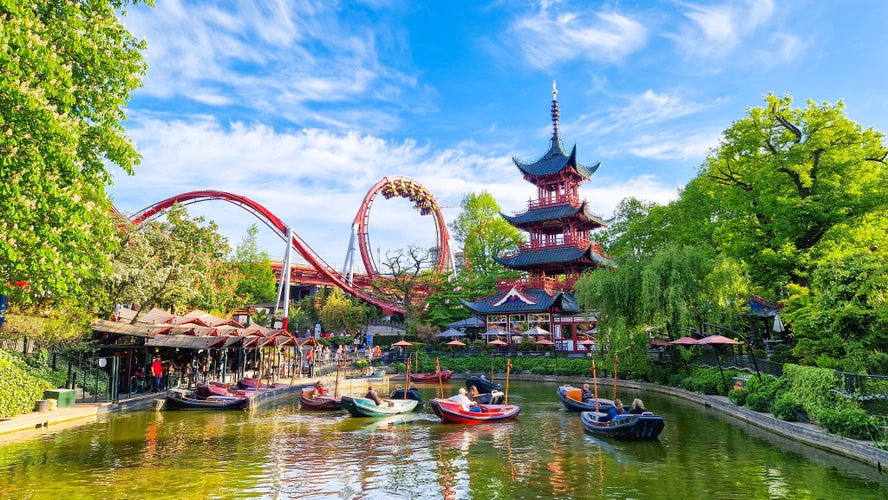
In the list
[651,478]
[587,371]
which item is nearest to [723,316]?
[587,371]

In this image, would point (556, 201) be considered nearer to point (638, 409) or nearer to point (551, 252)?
point (551, 252)

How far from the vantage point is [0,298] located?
18.1 m

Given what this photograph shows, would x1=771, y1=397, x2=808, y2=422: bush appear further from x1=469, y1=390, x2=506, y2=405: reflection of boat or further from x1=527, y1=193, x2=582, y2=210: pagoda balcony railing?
x1=527, y1=193, x2=582, y2=210: pagoda balcony railing

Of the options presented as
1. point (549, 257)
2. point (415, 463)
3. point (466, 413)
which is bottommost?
point (415, 463)

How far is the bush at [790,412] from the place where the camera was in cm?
1531

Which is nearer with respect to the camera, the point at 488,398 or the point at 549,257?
the point at 488,398

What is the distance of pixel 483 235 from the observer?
57.3 metres

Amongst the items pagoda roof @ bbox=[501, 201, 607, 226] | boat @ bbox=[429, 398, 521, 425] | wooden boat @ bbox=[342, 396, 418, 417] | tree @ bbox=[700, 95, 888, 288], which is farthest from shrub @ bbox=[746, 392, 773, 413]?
pagoda roof @ bbox=[501, 201, 607, 226]

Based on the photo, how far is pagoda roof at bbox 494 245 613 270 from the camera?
1738 inches

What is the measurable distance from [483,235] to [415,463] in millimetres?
44593

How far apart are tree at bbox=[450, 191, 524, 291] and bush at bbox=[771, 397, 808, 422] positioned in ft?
120

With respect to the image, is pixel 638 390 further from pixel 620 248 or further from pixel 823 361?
pixel 620 248

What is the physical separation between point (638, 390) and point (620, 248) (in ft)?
71.9

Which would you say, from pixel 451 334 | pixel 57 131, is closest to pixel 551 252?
pixel 451 334
